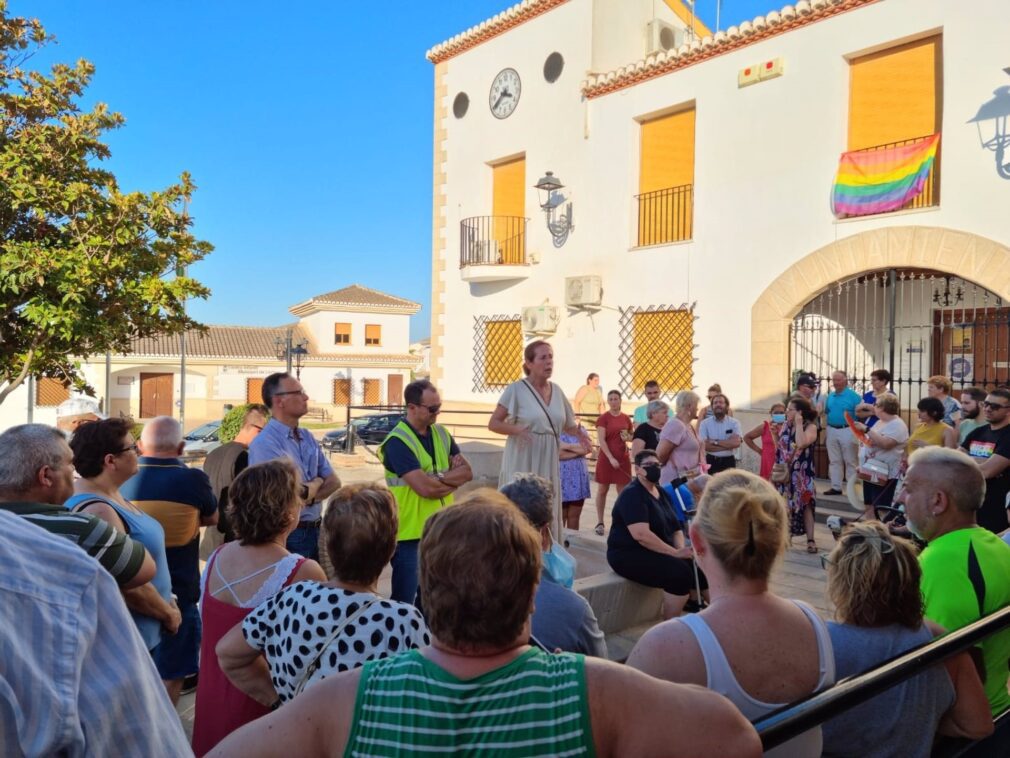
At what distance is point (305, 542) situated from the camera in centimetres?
382

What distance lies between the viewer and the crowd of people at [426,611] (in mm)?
896

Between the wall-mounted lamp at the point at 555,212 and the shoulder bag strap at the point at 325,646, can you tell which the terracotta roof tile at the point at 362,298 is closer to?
the wall-mounted lamp at the point at 555,212

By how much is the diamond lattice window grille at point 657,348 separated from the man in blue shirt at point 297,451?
29.9 feet

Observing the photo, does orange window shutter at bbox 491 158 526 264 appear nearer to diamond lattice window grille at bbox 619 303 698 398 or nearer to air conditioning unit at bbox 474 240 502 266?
air conditioning unit at bbox 474 240 502 266

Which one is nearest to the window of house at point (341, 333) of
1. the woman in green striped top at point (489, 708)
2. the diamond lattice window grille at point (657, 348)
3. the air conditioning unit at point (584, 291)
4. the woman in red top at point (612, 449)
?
the air conditioning unit at point (584, 291)

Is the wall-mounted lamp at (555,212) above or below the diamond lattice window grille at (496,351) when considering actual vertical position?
above

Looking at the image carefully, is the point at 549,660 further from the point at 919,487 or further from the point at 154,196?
the point at 154,196

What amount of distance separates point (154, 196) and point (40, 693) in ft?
31.9

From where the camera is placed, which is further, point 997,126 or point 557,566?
point 997,126

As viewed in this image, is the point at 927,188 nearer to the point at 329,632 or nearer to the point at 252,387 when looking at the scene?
the point at 329,632

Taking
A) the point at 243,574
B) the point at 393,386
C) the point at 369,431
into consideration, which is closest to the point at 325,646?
the point at 243,574

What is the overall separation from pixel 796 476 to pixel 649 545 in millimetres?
3128

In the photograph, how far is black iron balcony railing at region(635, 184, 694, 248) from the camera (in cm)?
1269

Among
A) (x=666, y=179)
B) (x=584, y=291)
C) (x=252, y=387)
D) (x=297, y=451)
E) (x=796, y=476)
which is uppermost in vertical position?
(x=666, y=179)
